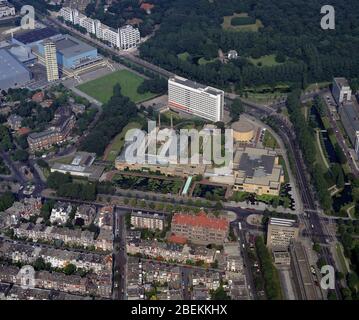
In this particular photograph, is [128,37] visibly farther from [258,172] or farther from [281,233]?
[281,233]

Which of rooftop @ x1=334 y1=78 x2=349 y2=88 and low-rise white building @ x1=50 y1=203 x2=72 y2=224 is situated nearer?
low-rise white building @ x1=50 y1=203 x2=72 y2=224

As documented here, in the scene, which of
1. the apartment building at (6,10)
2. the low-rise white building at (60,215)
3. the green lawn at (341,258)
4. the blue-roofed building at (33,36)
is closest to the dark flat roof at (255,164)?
the green lawn at (341,258)

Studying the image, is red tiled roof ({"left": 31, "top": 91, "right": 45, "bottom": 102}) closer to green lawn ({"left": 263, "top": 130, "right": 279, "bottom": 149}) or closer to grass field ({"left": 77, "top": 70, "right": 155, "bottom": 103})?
grass field ({"left": 77, "top": 70, "right": 155, "bottom": 103})

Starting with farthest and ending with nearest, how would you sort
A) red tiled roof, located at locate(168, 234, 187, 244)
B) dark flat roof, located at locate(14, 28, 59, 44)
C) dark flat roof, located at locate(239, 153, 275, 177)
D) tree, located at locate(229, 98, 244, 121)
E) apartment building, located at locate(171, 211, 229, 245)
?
dark flat roof, located at locate(14, 28, 59, 44), tree, located at locate(229, 98, 244, 121), dark flat roof, located at locate(239, 153, 275, 177), red tiled roof, located at locate(168, 234, 187, 244), apartment building, located at locate(171, 211, 229, 245)

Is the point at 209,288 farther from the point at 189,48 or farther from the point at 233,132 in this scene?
the point at 189,48

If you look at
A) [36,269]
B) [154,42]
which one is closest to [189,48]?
[154,42]

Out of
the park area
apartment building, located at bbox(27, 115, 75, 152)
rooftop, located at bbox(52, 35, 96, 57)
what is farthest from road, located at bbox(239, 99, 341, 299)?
rooftop, located at bbox(52, 35, 96, 57)

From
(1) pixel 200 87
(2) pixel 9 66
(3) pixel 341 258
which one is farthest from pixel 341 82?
(2) pixel 9 66
